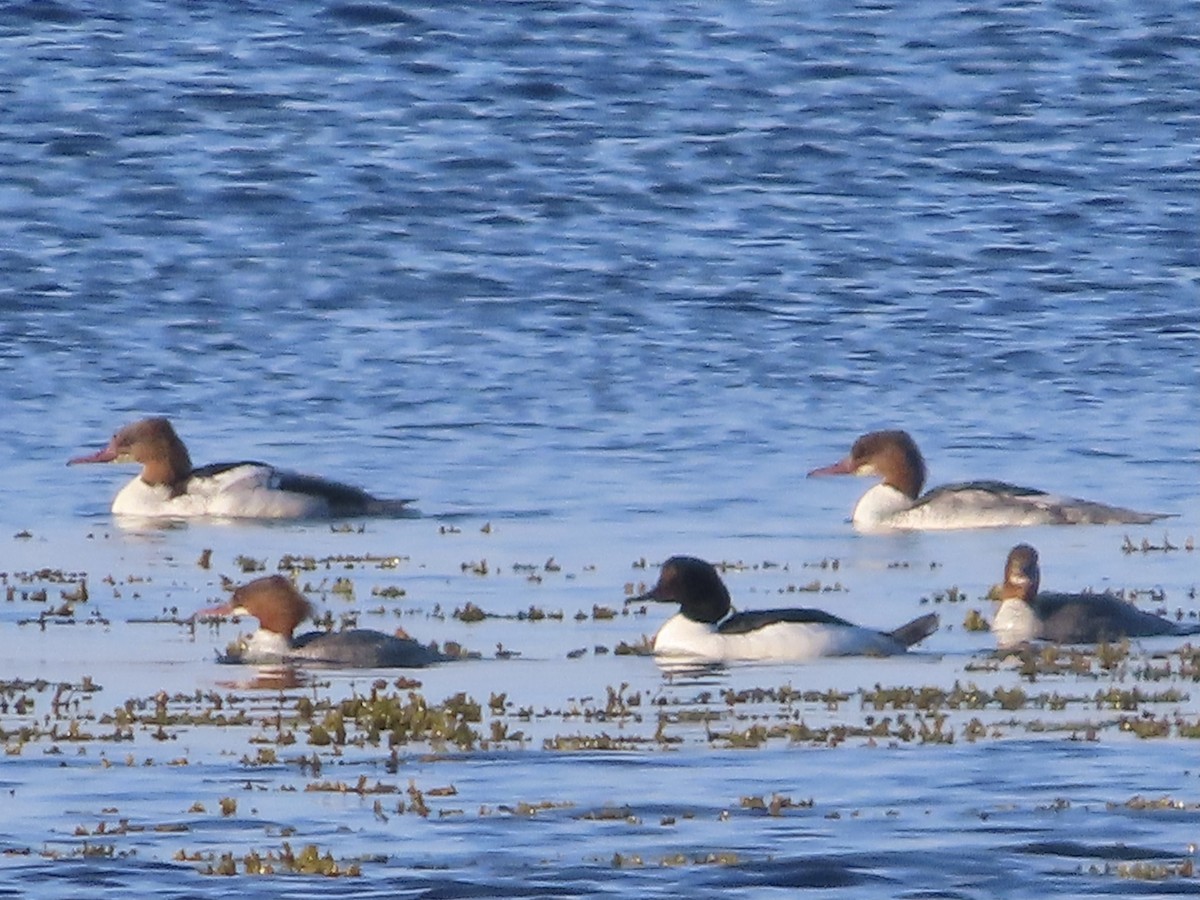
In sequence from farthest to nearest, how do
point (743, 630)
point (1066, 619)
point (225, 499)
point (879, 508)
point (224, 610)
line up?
point (225, 499) < point (879, 508) < point (224, 610) < point (1066, 619) < point (743, 630)

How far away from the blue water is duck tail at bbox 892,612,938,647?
0.53ft

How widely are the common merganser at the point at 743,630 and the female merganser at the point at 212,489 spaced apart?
713 centimetres

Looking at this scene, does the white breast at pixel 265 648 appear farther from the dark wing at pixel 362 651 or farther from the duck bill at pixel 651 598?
the duck bill at pixel 651 598

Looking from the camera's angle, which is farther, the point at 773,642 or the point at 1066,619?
the point at 1066,619

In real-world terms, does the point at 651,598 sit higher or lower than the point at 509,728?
higher

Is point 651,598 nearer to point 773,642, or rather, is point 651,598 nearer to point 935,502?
point 773,642

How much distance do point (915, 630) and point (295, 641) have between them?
138 inches

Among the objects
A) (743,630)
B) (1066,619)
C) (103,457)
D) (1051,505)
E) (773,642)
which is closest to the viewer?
(773,642)

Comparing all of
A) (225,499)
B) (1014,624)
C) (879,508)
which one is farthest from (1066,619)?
(225,499)

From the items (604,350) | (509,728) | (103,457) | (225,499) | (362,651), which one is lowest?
(509,728)

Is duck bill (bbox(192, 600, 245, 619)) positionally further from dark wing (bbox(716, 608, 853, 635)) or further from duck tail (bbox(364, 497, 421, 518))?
duck tail (bbox(364, 497, 421, 518))

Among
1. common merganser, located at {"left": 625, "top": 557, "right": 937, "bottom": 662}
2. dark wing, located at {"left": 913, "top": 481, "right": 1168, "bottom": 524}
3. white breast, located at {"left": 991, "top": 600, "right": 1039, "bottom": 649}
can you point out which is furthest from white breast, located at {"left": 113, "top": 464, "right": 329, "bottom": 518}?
white breast, located at {"left": 991, "top": 600, "right": 1039, "bottom": 649}

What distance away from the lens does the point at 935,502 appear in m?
26.9

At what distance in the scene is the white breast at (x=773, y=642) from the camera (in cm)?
1834
